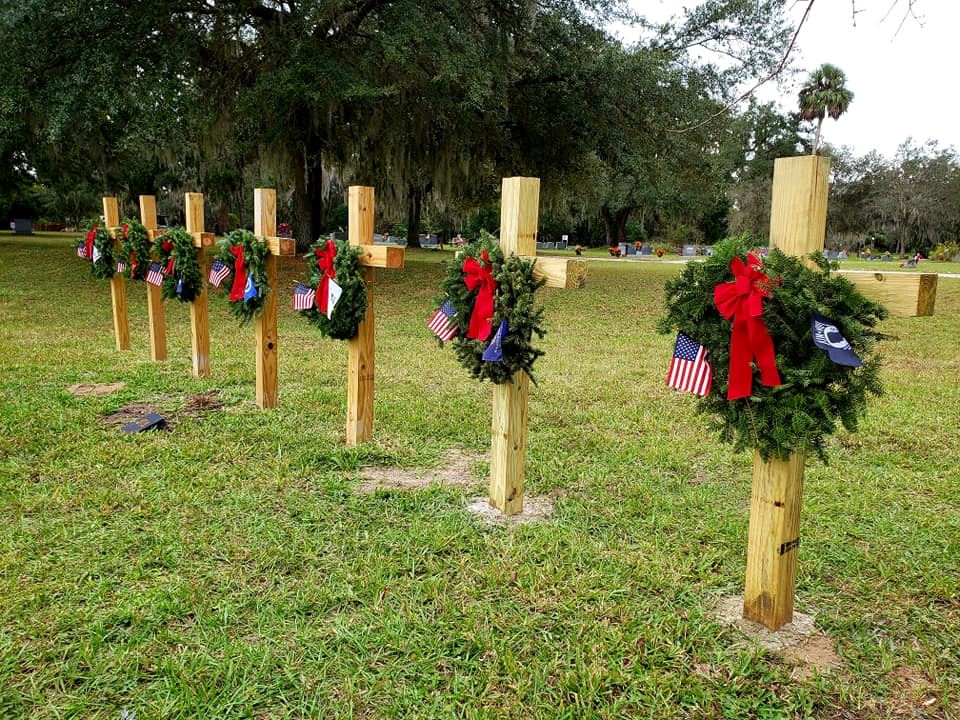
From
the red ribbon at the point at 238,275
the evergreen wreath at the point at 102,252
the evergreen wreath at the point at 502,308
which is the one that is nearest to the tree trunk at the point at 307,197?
the evergreen wreath at the point at 102,252

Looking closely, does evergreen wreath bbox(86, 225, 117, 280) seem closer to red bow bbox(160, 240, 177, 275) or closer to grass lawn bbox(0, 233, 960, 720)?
red bow bbox(160, 240, 177, 275)

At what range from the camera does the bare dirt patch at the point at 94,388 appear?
222 inches

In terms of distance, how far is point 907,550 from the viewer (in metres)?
3.11

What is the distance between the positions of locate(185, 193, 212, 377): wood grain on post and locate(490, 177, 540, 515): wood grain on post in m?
3.69

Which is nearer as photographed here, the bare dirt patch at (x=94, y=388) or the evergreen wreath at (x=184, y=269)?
the bare dirt patch at (x=94, y=388)

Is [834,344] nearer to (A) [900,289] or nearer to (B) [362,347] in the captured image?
(A) [900,289]

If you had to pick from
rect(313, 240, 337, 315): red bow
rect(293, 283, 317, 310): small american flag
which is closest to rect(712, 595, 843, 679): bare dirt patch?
rect(313, 240, 337, 315): red bow

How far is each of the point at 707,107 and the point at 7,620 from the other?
14582 mm

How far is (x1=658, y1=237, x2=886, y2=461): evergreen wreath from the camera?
7.16 feet

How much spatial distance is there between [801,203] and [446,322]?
1.79 meters

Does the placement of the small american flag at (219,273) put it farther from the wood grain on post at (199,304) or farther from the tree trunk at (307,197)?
the tree trunk at (307,197)

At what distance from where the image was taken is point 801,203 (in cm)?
222

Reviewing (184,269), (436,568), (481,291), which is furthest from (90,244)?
(436,568)

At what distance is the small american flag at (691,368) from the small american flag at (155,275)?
524cm
